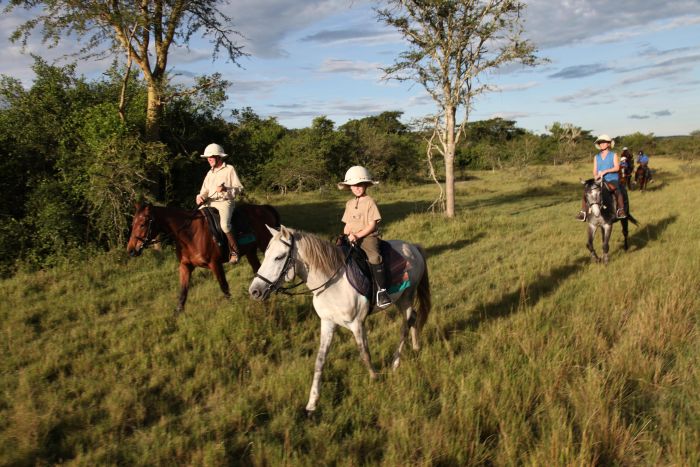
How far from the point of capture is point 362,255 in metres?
4.46

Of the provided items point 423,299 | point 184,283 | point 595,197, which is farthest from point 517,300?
point 184,283

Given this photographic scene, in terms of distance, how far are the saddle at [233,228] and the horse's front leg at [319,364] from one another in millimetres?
3931

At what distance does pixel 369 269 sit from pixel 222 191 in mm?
4136

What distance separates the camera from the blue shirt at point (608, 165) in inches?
372

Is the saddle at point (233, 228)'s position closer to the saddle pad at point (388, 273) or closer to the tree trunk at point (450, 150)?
the saddle pad at point (388, 273)

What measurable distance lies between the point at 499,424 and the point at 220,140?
12.0 metres

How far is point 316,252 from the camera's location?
403cm

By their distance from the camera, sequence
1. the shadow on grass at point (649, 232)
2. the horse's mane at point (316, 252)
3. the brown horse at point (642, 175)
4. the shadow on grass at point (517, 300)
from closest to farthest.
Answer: the horse's mane at point (316, 252), the shadow on grass at point (517, 300), the shadow on grass at point (649, 232), the brown horse at point (642, 175)

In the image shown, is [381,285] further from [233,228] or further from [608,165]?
[608,165]

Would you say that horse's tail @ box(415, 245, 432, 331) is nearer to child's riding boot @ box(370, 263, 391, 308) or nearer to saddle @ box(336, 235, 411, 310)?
saddle @ box(336, 235, 411, 310)

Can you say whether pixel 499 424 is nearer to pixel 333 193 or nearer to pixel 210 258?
pixel 210 258

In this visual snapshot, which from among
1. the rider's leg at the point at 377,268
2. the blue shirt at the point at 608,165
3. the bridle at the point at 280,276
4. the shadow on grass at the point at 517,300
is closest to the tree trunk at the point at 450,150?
the blue shirt at the point at 608,165

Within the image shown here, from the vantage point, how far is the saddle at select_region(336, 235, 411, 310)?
420cm

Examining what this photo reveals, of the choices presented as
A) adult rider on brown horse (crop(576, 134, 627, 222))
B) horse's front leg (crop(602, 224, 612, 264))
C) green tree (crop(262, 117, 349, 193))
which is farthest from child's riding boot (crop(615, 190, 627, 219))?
green tree (crop(262, 117, 349, 193))
